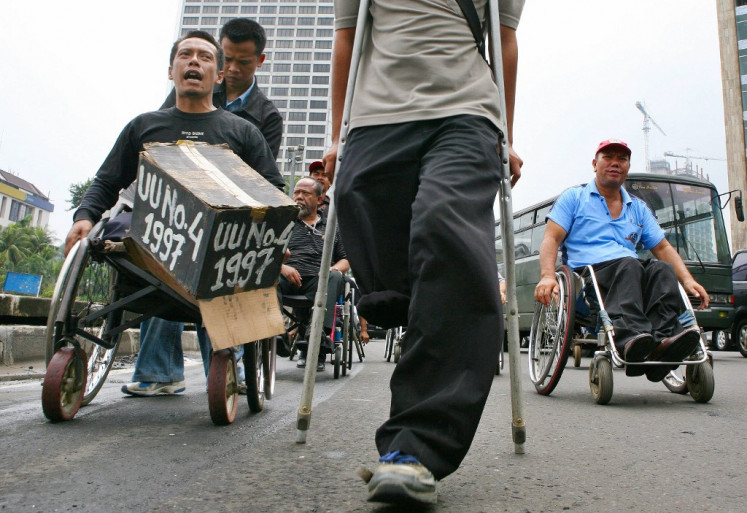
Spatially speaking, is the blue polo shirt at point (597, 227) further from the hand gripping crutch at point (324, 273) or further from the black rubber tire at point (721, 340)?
the black rubber tire at point (721, 340)

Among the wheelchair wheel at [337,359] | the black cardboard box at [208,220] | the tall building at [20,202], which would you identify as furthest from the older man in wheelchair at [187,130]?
the tall building at [20,202]

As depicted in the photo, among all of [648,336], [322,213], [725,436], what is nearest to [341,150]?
[725,436]

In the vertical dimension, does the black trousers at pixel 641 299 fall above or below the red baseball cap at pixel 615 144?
below

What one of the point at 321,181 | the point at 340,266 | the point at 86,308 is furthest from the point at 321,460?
the point at 321,181

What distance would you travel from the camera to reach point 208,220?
251cm

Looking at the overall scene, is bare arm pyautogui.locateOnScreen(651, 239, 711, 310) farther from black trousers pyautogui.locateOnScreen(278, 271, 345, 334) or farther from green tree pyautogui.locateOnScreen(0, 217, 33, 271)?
green tree pyautogui.locateOnScreen(0, 217, 33, 271)

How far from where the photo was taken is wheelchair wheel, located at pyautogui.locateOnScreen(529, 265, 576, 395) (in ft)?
14.2

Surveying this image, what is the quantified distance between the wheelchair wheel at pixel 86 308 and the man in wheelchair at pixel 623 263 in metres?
2.59

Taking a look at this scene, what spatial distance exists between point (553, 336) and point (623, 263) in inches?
29.6

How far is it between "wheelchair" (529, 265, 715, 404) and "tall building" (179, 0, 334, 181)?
131 metres

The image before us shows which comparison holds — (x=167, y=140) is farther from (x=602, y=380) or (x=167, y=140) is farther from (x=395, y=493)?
(x=602, y=380)

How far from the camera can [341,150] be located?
2.27m

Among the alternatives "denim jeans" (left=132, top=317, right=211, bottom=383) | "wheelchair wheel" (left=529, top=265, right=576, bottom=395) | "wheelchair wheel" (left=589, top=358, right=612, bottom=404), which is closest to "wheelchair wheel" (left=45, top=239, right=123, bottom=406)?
"denim jeans" (left=132, top=317, right=211, bottom=383)

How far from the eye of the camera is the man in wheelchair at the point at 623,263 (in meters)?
4.06
